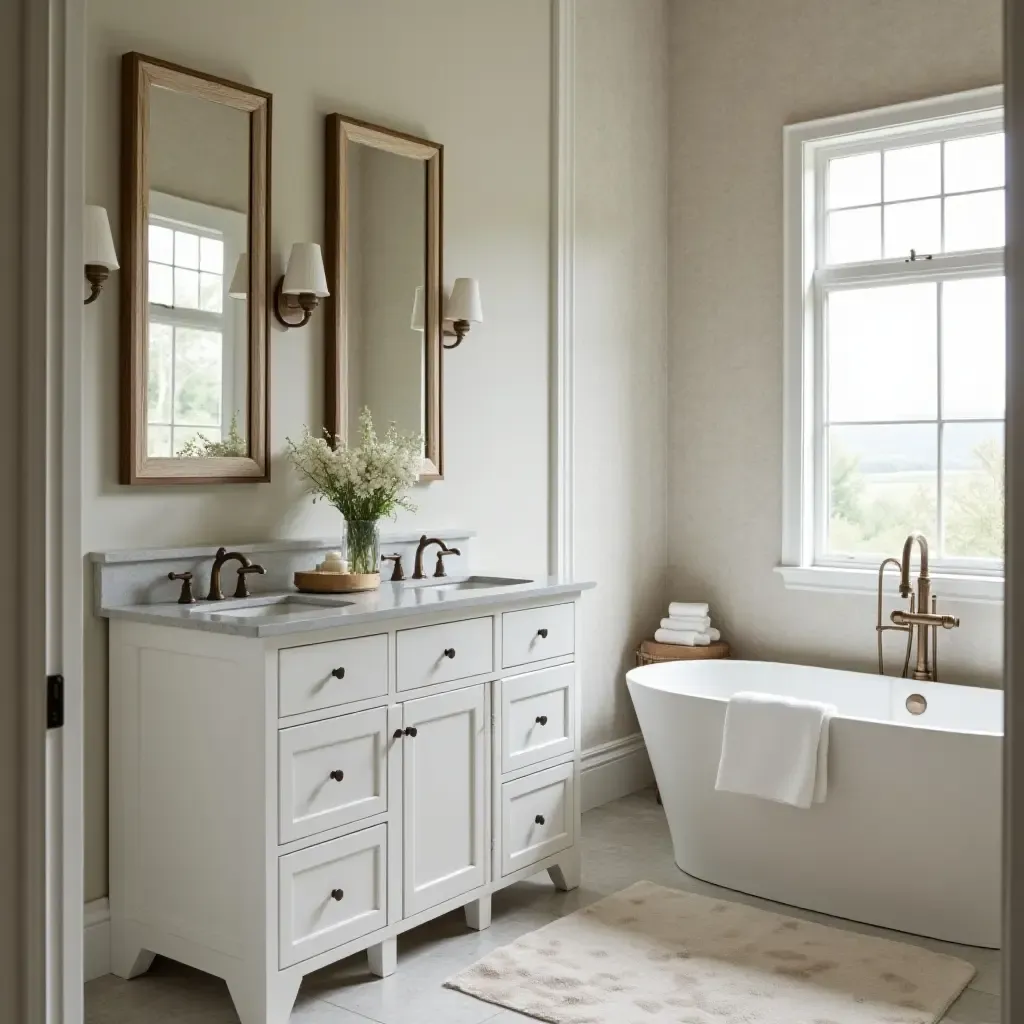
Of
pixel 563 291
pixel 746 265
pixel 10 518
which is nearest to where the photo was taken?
pixel 10 518

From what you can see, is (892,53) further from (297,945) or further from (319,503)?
(297,945)

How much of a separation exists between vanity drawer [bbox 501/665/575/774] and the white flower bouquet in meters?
0.53

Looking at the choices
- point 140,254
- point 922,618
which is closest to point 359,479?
point 140,254

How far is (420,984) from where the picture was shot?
2867 mm

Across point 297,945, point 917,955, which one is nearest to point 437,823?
point 297,945

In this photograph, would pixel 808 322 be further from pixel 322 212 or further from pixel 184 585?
pixel 184 585

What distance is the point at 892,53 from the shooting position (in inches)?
167

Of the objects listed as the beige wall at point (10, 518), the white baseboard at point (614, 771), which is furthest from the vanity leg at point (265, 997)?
the white baseboard at point (614, 771)

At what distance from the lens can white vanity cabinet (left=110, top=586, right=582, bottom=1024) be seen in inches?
102

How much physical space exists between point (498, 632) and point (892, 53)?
8.60ft

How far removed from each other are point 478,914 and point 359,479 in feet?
4.02

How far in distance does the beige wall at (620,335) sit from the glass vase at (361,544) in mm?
1258

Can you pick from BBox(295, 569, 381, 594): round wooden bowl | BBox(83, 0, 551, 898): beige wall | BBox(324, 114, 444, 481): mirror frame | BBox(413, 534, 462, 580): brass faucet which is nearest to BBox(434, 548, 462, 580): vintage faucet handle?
BBox(413, 534, 462, 580): brass faucet

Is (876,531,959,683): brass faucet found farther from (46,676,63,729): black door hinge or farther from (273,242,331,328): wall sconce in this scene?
(46,676,63,729): black door hinge
